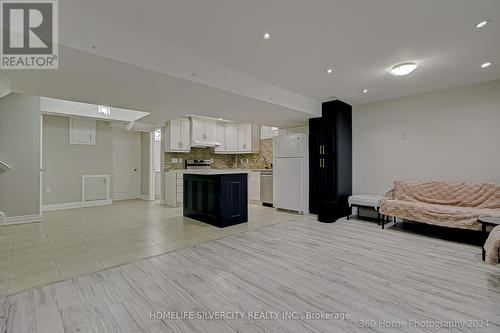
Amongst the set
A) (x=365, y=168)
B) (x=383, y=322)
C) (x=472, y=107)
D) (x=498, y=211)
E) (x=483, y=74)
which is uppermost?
(x=483, y=74)

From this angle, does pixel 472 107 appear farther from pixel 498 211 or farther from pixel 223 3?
pixel 223 3

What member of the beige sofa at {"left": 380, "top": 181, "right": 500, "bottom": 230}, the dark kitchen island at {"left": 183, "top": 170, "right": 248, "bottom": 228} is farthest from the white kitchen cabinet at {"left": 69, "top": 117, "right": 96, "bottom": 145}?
the beige sofa at {"left": 380, "top": 181, "right": 500, "bottom": 230}

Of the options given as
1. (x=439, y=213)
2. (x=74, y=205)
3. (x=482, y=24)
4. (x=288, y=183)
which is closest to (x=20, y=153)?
(x=74, y=205)

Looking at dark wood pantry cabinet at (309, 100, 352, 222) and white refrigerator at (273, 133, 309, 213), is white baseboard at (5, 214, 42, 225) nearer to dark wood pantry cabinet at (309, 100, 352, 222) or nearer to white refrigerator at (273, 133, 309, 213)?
Result: white refrigerator at (273, 133, 309, 213)

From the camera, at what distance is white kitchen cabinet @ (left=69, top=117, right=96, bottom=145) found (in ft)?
19.5

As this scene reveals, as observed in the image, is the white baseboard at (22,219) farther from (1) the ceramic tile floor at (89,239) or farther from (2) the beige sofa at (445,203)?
(2) the beige sofa at (445,203)

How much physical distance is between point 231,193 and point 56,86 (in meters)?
2.94

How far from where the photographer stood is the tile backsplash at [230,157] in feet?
22.7

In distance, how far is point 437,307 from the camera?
181 cm

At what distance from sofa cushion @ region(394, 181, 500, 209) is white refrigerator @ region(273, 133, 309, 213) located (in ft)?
5.89

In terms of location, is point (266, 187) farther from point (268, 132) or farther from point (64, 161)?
point (64, 161)

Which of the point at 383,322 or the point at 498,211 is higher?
the point at 498,211

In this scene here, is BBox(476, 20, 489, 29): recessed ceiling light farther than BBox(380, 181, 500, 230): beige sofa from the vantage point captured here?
No

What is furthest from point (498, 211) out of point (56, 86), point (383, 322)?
point (56, 86)
